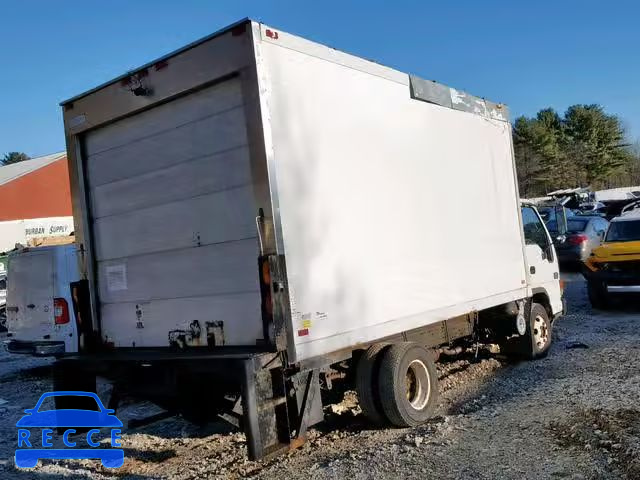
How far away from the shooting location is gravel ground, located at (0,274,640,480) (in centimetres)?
443

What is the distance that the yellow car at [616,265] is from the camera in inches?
441

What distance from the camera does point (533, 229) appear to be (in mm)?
8414

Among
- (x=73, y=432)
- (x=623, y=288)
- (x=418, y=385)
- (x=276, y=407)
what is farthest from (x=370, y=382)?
(x=623, y=288)

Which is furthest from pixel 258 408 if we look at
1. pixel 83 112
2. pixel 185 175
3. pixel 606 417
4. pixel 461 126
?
pixel 461 126

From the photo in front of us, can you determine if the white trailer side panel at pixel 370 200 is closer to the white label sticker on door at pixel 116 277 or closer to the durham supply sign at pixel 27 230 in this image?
the white label sticker on door at pixel 116 277

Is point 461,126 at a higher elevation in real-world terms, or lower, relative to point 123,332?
higher

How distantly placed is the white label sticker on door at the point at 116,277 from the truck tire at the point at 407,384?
2.52 m

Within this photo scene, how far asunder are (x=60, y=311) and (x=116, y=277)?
11.7ft

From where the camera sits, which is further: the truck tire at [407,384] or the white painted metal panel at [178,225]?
the truck tire at [407,384]

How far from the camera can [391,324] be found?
17.6 ft

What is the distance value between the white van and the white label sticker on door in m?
3.21

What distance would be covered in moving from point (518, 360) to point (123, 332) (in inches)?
202

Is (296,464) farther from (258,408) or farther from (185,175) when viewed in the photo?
(185,175)

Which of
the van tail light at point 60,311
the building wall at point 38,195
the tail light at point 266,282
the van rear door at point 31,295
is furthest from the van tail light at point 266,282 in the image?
the building wall at point 38,195
